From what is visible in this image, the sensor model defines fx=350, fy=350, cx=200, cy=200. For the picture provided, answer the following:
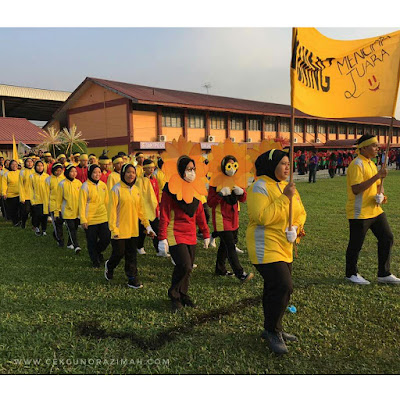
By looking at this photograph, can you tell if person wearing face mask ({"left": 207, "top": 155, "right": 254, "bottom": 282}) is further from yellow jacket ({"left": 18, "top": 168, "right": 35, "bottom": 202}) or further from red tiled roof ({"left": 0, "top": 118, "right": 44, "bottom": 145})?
red tiled roof ({"left": 0, "top": 118, "right": 44, "bottom": 145})

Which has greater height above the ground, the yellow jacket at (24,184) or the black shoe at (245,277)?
the yellow jacket at (24,184)

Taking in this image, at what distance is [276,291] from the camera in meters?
3.06

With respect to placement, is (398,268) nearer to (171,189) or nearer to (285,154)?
(285,154)

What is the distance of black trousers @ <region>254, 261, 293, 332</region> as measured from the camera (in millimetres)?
3053

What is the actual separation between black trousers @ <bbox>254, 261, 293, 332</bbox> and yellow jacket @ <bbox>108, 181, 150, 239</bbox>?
2343 millimetres

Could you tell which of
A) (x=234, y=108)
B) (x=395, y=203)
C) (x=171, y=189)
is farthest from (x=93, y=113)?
(x=171, y=189)

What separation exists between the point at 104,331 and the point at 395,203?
1082 cm

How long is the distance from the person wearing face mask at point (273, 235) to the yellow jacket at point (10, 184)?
872 cm

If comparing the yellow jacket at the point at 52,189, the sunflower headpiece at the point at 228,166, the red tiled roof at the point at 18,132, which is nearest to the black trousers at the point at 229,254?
the sunflower headpiece at the point at 228,166

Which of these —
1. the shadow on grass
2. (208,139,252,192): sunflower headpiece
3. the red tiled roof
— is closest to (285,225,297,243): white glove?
the shadow on grass

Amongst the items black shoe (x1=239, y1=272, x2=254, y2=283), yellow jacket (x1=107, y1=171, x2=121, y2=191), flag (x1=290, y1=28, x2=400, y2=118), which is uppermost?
flag (x1=290, y1=28, x2=400, y2=118)

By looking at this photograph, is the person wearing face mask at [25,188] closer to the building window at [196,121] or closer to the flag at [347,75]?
the flag at [347,75]

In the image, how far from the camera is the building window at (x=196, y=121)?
87.2ft

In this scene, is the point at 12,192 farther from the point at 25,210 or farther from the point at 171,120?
the point at 171,120
